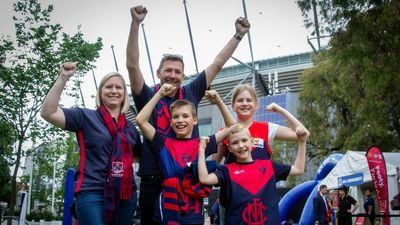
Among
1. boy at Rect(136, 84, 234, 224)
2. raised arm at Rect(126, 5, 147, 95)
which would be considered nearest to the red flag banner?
boy at Rect(136, 84, 234, 224)

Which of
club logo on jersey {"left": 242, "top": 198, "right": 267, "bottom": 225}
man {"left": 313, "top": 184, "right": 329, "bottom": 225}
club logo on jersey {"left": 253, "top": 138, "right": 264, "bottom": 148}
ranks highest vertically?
club logo on jersey {"left": 253, "top": 138, "right": 264, "bottom": 148}

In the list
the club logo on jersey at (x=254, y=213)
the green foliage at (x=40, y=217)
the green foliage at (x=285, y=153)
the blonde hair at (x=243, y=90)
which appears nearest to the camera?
the club logo on jersey at (x=254, y=213)

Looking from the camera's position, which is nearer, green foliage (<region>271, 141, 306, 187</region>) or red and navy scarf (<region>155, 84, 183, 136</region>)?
red and navy scarf (<region>155, 84, 183, 136</region>)

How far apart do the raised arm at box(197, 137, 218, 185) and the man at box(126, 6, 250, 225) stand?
245mm

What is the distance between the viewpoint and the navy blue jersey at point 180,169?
2.93 metres

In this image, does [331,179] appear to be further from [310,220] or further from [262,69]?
[262,69]

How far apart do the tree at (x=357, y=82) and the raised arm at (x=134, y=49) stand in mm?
7298

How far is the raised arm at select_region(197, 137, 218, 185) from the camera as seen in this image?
3062 mm

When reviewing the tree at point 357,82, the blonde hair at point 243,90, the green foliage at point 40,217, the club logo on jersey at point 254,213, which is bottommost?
the green foliage at point 40,217

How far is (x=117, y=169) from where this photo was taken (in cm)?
295

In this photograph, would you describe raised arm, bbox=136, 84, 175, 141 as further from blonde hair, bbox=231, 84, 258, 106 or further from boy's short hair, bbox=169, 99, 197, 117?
blonde hair, bbox=231, 84, 258, 106

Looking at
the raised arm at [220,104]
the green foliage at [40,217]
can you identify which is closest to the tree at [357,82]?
the raised arm at [220,104]

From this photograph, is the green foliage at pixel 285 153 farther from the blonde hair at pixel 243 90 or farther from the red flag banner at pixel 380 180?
the blonde hair at pixel 243 90

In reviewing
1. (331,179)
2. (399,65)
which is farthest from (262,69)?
(399,65)
